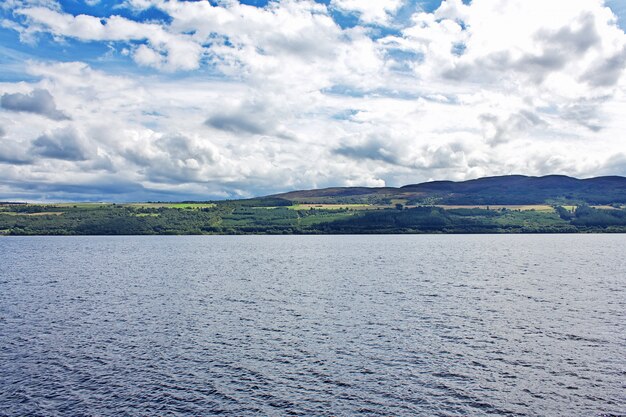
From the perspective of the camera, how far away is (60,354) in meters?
44.8

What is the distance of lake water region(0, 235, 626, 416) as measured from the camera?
33969 millimetres

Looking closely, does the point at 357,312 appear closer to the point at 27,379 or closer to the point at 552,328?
the point at 552,328

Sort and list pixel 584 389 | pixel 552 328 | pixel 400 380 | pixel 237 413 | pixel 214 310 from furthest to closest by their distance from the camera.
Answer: pixel 214 310
pixel 552 328
pixel 400 380
pixel 584 389
pixel 237 413

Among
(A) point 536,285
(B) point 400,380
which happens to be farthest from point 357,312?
(A) point 536,285

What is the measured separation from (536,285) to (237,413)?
76.0m

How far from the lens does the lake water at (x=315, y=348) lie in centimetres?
3397

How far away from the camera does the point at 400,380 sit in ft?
125

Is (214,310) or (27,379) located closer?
(27,379)

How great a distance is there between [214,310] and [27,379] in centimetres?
3033

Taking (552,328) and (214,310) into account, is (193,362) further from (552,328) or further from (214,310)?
(552,328)

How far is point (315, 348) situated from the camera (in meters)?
47.1

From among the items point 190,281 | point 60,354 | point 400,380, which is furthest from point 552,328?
point 190,281

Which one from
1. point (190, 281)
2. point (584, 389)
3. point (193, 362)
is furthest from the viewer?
point (190, 281)

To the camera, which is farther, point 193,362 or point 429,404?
point 193,362
